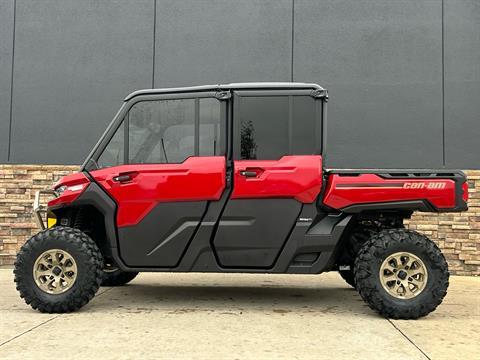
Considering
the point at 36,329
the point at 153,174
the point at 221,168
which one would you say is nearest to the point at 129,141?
the point at 153,174

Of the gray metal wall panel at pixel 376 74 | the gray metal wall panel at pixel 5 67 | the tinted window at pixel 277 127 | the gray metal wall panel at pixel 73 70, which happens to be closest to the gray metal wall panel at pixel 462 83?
the gray metal wall panel at pixel 376 74

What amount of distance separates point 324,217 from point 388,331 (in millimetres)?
1227

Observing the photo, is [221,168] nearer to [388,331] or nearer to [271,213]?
[271,213]

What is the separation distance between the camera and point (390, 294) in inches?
169

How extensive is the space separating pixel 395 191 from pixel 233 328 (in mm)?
2049

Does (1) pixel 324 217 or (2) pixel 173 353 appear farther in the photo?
(1) pixel 324 217

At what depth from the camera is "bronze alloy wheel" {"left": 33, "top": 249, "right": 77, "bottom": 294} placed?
450cm

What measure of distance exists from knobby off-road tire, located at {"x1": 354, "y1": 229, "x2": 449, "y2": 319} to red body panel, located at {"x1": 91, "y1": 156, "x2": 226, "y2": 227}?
1.60 meters

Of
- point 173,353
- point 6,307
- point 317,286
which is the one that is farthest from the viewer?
point 317,286

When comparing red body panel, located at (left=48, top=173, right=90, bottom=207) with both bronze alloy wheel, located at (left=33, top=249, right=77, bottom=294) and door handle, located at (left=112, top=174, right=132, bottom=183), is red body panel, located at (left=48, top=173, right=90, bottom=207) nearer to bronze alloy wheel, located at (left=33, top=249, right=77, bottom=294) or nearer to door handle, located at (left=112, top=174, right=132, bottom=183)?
door handle, located at (left=112, top=174, right=132, bottom=183)

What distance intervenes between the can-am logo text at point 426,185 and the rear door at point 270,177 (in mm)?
866

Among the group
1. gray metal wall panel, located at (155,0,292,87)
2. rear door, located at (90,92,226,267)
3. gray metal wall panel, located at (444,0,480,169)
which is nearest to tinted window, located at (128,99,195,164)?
rear door, located at (90,92,226,267)

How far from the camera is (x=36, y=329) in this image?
387cm

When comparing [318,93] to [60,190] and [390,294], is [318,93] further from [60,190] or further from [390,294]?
[60,190]
